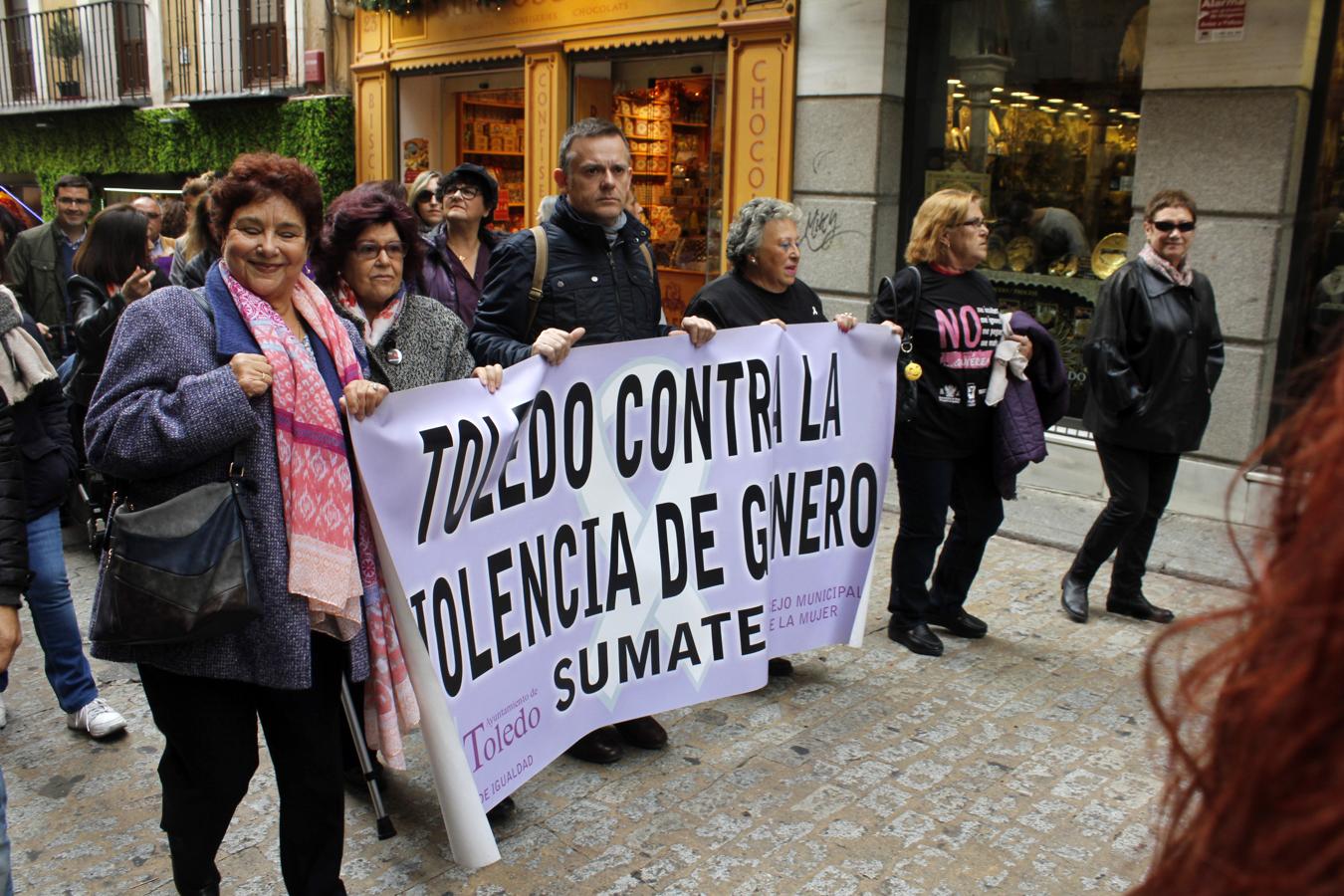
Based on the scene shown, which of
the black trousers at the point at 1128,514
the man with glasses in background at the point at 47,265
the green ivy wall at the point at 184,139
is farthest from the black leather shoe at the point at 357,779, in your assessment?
the green ivy wall at the point at 184,139

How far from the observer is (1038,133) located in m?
8.54

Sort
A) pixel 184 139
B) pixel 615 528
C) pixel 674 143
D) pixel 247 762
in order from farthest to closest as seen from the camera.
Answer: pixel 184 139 → pixel 674 143 → pixel 615 528 → pixel 247 762

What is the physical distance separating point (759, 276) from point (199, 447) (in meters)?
2.64

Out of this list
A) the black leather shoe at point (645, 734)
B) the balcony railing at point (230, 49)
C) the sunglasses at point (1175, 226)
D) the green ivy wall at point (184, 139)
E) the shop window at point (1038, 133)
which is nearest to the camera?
the black leather shoe at point (645, 734)

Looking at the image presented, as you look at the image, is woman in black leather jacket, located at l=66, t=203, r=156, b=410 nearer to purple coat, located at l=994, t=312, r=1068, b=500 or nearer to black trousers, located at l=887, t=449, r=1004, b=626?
black trousers, located at l=887, t=449, r=1004, b=626

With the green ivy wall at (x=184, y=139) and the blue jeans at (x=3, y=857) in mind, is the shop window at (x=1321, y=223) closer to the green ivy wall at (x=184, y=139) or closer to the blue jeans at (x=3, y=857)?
the blue jeans at (x=3, y=857)

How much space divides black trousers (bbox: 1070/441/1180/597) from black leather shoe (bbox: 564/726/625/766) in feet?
8.91

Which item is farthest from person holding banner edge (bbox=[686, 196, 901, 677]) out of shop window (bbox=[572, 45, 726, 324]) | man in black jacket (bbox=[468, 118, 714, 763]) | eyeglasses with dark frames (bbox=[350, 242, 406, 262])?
shop window (bbox=[572, 45, 726, 324])

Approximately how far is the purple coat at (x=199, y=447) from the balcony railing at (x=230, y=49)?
1370cm

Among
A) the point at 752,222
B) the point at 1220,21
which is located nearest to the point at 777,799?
the point at 752,222

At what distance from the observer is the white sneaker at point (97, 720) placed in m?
4.19

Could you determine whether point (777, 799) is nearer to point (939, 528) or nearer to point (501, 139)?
point (939, 528)

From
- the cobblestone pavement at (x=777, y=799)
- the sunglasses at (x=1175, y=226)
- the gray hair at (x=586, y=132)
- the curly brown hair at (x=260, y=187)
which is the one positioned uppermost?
the gray hair at (x=586, y=132)

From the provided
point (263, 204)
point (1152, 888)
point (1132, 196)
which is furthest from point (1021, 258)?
point (1152, 888)
